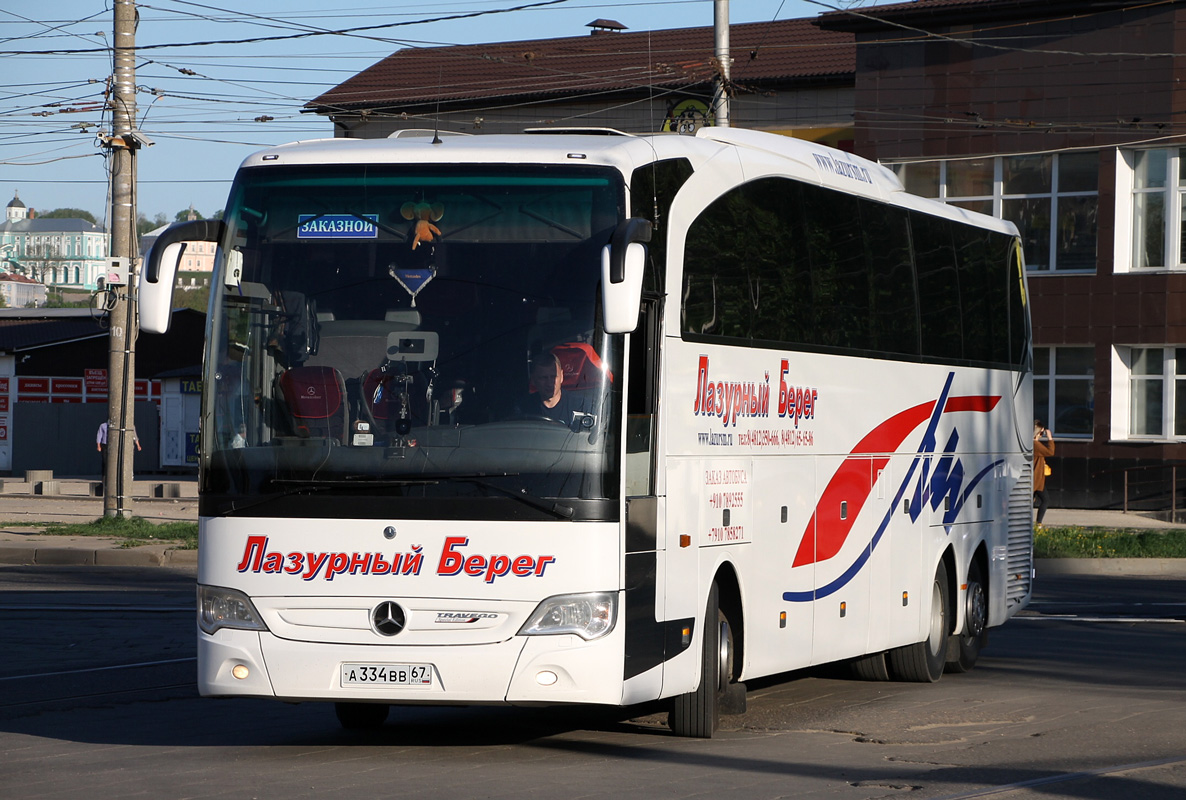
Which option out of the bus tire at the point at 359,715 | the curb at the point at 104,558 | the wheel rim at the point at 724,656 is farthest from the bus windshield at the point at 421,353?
the curb at the point at 104,558

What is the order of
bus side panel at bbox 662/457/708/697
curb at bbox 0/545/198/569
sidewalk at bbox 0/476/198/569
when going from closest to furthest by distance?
bus side panel at bbox 662/457/708/697 → curb at bbox 0/545/198/569 → sidewalk at bbox 0/476/198/569

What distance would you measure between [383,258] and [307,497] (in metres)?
1.26

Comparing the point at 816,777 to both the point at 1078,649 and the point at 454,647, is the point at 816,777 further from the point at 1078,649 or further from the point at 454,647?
the point at 1078,649

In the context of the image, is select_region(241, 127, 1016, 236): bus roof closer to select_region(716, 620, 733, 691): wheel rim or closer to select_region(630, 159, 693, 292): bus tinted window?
select_region(630, 159, 693, 292): bus tinted window

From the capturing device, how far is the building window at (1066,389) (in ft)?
114

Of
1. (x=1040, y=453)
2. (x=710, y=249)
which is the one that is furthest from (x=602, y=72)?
(x=710, y=249)

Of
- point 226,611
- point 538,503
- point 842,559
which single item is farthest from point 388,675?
point 842,559

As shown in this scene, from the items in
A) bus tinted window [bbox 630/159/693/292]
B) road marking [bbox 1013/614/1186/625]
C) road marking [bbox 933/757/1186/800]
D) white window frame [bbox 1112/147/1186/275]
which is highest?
white window frame [bbox 1112/147/1186/275]

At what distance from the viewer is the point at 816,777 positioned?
7.87 m

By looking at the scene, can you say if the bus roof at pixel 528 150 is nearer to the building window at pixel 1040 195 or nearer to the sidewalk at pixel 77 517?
the sidewalk at pixel 77 517

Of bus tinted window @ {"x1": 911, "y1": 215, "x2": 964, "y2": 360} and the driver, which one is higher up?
bus tinted window @ {"x1": 911, "y1": 215, "x2": 964, "y2": 360}

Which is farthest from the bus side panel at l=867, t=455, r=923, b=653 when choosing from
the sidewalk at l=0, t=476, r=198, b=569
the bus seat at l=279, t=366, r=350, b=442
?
the sidewalk at l=0, t=476, r=198, b=569

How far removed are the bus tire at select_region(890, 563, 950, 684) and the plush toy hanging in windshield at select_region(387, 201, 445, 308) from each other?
5.70m

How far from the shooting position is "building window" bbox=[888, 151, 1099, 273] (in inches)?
1361
